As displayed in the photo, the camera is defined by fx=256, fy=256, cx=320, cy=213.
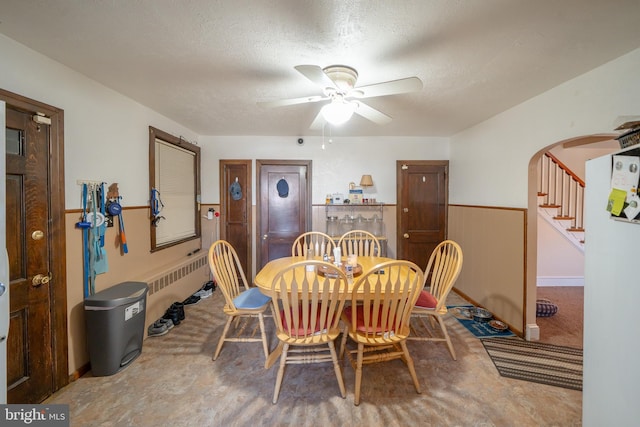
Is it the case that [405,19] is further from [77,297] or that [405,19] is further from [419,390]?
[77,297]

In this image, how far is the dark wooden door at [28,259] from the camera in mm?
1641

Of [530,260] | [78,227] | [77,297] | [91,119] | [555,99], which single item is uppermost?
[555,99]

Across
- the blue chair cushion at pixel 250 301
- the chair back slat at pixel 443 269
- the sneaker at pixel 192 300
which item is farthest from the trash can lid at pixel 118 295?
the chair back slat at pixel 443 269

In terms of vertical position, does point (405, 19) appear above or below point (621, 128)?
above

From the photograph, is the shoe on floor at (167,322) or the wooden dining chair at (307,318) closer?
the wooden dining chair at (307,318)

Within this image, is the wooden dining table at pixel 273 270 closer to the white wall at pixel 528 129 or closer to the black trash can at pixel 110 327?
the black trash can at pixel 110 327

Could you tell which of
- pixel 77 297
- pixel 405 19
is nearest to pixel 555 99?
pixel 405 19

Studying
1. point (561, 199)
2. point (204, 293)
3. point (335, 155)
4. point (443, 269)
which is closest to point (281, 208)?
point (335, 155)

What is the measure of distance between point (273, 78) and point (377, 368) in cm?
259

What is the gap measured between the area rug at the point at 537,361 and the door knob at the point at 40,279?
354 cm

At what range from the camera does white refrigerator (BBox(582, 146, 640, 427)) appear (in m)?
0.98

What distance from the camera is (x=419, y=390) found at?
6.20 ft

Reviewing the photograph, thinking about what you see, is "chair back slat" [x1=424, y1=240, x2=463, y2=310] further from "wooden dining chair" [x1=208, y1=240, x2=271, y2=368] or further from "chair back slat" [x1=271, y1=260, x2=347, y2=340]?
"wooden dining chair" [x1=208, y1=240, x2=271, y2=368]

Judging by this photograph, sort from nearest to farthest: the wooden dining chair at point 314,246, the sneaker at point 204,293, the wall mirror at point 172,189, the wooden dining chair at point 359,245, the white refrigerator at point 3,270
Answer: the white refrigerator at point 3,270, the wooden dining chair at point 314,246, the wall mirror at point 172,189, the wooden dining chair at point 359,245, the sneaker at point 204,293
